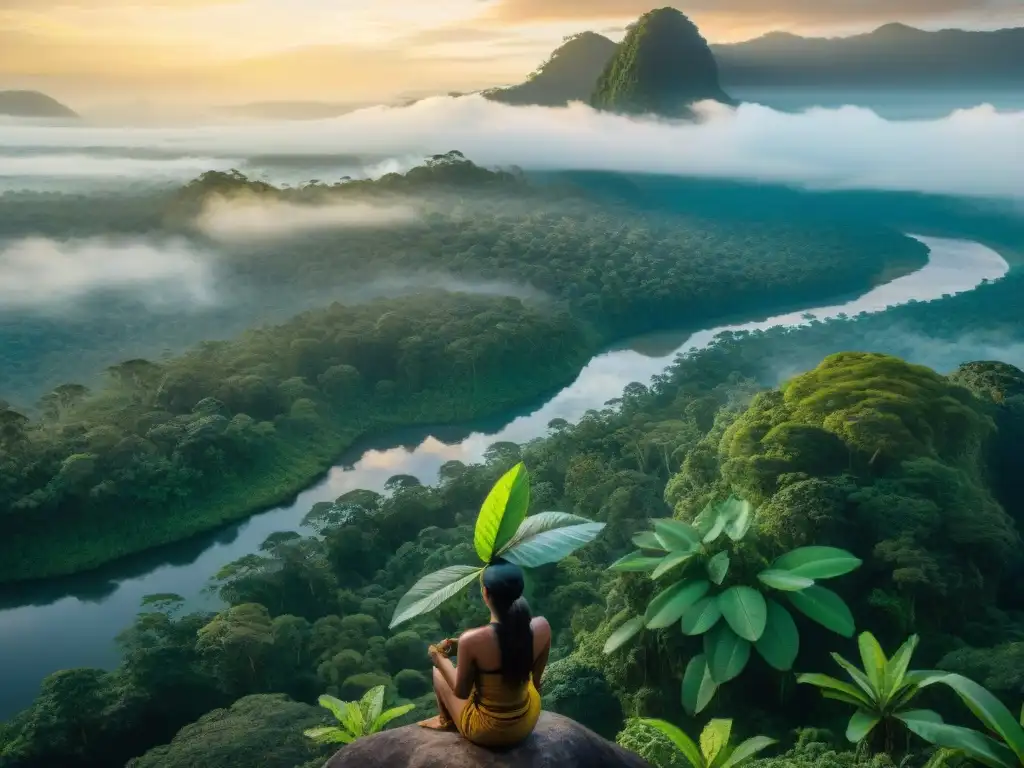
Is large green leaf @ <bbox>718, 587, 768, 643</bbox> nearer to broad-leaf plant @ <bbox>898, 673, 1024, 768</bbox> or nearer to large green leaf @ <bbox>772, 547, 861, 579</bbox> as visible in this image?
large green leaf @ <bbox>772, 547, 861, 579</bbox>

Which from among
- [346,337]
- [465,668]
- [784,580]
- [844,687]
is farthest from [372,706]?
[346,337]

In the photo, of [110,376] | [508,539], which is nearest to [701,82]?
[110,376]

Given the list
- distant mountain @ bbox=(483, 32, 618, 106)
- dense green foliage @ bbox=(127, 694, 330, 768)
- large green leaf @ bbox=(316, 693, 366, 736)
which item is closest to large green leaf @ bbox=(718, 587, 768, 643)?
large green leaf @ bbox=(316, 693, 366, 736)

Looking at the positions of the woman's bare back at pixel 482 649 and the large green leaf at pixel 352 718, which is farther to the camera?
the large green leaf at pixel 352 718

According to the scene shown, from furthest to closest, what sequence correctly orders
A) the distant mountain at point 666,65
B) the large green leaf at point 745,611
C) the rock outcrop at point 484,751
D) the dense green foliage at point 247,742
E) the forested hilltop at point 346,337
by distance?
the distant mountain at point 666,65 < the forested hilltop at point 346,337 < the dense green foliage at point 247,742 < the large green leaf at point 745,611 < the rock outcrop at point 484,751

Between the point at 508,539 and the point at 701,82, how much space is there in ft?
95.3

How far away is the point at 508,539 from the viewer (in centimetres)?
274

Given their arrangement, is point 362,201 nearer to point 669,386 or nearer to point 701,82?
point 701,82

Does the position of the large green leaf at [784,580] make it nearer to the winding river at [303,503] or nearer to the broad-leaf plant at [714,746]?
the broad-leaf plant at [714,746]

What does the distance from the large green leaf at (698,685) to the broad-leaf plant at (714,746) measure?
343 millimetres

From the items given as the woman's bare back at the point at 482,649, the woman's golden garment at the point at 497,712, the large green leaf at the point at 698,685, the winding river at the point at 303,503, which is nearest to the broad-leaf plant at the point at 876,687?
the large green leaf at the point at 698,685

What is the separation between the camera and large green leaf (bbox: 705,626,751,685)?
3.87 m

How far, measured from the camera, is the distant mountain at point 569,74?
95.3 feet

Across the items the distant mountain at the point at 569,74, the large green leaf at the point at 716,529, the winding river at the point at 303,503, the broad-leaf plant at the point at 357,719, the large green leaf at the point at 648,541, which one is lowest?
the winding river at the point at 303,503
